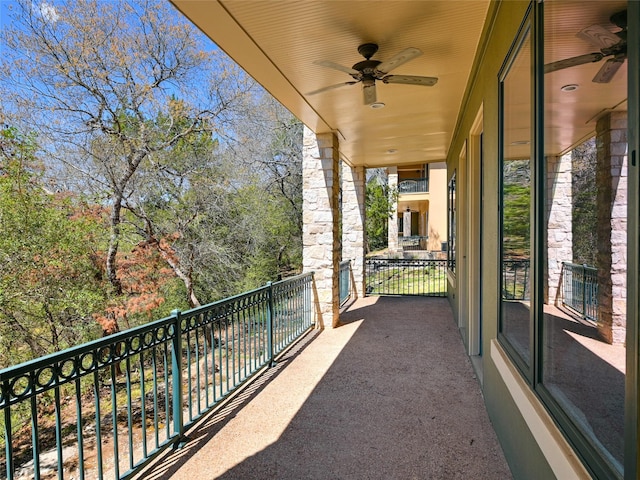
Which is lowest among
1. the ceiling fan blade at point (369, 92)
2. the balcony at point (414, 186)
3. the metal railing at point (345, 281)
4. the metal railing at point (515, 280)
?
the metal railing at point (345, 281)

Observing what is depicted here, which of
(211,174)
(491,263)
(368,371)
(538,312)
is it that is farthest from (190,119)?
(538,312)

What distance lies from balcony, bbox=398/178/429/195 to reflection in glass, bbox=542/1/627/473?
16.8 metres

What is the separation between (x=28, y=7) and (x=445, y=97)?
7.86 m

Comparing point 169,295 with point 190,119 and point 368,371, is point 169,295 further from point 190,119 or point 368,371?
point 368,371

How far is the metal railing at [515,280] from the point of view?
1753 mm

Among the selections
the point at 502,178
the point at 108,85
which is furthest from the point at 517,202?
the point at 108,85

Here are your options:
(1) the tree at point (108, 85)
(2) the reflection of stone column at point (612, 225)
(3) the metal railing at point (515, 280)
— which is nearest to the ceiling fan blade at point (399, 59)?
(3) the metal railing at point (515, 280)

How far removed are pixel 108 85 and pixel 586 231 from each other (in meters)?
8.93

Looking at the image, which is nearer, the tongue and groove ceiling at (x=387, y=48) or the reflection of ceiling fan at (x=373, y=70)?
the tongue and groove ceiling at (x=387, y=48)

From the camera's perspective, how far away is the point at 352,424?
2721mm

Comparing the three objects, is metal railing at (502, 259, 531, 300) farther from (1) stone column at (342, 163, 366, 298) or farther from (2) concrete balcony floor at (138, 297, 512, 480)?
(1) stone column at (342, 163, 366, 298)

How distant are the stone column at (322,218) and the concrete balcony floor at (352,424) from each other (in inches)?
39.5

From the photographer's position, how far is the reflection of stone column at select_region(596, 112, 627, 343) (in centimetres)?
89

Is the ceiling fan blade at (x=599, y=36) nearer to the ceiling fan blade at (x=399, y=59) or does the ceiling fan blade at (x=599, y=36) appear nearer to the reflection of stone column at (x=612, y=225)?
the reflection of stone column at (x=612, y=225)
